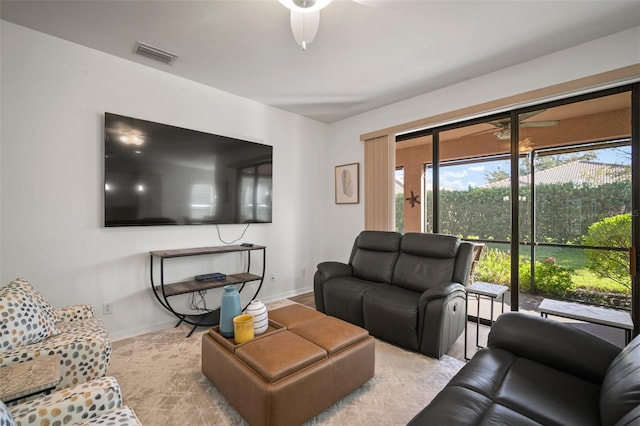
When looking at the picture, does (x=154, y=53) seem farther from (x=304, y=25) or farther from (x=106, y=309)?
(x=106, y=309)

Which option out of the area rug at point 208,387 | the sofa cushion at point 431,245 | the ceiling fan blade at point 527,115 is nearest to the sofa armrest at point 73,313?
the area rug at point 208,387

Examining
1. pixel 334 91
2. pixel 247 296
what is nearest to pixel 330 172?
pixel 334 91

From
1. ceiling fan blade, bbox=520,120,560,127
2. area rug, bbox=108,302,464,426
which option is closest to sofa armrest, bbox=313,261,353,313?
area rug, bbox=108,302,464,426

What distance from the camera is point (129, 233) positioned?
9.16ft

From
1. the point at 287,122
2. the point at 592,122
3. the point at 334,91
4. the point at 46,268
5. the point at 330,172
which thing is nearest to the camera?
the point at 46,268

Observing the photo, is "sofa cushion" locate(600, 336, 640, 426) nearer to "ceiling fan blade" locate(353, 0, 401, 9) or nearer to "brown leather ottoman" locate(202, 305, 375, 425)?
"brown leather ottoman" locate(202, 305, 375, 425)

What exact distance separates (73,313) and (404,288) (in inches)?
112

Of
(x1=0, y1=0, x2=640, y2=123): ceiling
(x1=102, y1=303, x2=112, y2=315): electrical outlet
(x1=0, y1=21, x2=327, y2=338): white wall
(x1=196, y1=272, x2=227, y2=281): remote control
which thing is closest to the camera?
(x1=0, y1=0, x2=640, y2=123): ceiling

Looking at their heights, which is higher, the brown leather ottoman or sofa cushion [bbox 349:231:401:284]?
sofa cushion [bbox 349:231:401:284]

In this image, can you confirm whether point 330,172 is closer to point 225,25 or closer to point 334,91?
point 334,91

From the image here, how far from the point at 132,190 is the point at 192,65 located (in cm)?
139

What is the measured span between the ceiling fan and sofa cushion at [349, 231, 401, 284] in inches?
62.5

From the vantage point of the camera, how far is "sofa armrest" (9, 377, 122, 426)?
1022 mm

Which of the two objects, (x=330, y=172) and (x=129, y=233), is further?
(x=330, y=172)
